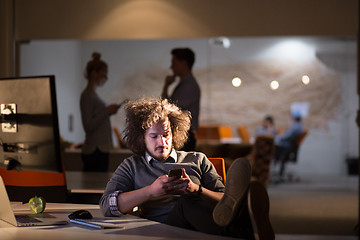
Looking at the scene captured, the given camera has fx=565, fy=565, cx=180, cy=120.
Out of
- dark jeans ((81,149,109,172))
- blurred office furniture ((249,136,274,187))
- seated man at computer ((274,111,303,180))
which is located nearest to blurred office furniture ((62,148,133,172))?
dark jeans ((81,149,109,172))

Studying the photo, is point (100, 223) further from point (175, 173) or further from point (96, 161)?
point (96, 161)

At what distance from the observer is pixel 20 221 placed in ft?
6.98

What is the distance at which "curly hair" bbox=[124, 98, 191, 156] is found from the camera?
2537 mm

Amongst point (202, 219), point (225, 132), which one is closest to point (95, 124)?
point (225, 132)

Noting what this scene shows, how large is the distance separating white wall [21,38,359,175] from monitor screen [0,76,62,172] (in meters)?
2.81

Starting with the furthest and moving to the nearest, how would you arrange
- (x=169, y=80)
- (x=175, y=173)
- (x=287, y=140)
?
(x=287, y=140) → (x=169, y=80) → (x=175, y=173)

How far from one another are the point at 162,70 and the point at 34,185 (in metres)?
3.41

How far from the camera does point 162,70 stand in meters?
5.87

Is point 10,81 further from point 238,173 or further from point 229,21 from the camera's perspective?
point 229,21

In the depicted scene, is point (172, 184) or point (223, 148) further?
point (223, 148)

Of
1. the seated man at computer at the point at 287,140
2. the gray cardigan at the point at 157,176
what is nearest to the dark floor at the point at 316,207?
the seated man at computer at the point at 287,140

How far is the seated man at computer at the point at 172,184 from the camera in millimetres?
1927

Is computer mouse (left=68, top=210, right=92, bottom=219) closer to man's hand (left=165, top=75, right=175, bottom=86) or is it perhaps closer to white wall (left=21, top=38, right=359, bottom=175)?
white wall (left=21, top=38, right=359, bottom=175)

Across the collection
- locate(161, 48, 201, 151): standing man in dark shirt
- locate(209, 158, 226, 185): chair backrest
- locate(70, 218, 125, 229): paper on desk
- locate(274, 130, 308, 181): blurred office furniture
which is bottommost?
locate(274, 130, 308, 181): blurred office furniture
